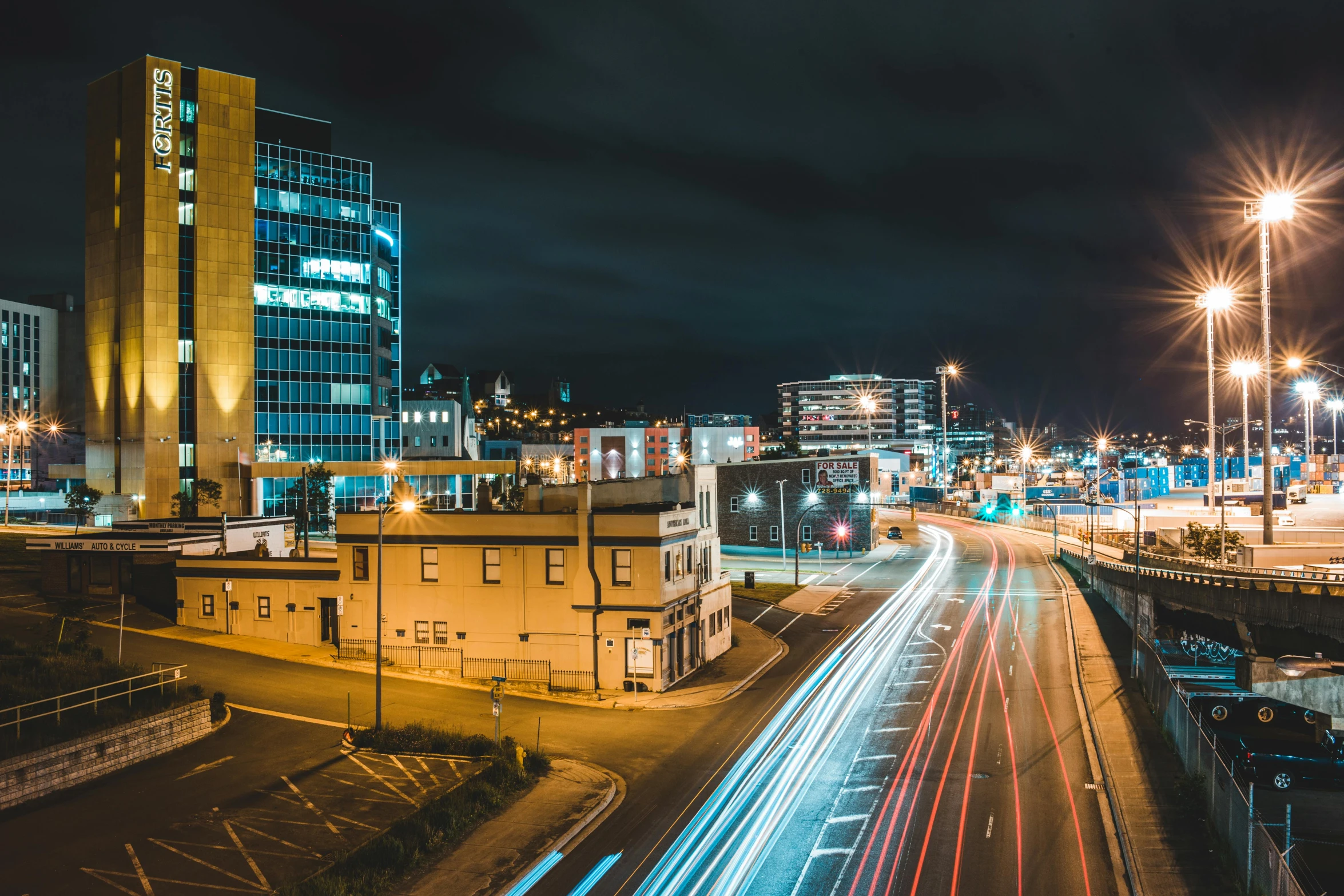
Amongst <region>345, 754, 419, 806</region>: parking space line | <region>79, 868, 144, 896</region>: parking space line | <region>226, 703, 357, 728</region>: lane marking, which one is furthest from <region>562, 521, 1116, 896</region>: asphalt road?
<region>226, 703, 357, 728</region>: lane marking

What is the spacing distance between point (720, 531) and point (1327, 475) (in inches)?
3156

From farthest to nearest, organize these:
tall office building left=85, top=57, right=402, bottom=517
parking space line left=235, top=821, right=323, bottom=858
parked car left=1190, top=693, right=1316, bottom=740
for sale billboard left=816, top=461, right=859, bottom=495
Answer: for sale billboard left=816, top=461, right=859, bottom=495
tall office building left=85, top=57, right=402, bottom=517
parked car left=1190, top=693, right=1316, bottom=740
parking space line left=235, top=821, right=323, bottom=858

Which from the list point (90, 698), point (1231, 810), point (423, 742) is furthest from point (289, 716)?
point (1231, 810)

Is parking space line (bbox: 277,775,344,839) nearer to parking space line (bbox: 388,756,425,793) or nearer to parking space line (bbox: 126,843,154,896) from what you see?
parking space line (bbox: 388,756,425,793)

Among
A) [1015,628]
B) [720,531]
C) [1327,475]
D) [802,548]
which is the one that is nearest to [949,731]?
[1015,628]

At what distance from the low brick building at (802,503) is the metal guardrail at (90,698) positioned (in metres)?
56.9

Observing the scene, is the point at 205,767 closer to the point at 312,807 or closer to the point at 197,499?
the point at 312,807

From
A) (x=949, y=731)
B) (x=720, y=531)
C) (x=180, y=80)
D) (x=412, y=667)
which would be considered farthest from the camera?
(x=720, y=531)

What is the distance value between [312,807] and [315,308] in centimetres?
7653

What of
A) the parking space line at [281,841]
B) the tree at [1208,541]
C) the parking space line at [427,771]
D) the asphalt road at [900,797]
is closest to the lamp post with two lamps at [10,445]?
the parking space line at [427,771]

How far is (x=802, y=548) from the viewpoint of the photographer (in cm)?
8319

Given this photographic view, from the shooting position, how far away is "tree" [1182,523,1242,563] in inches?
2205

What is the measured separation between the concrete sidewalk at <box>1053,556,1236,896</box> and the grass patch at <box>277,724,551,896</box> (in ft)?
49.0

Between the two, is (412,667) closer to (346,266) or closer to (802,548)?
(802,548)
